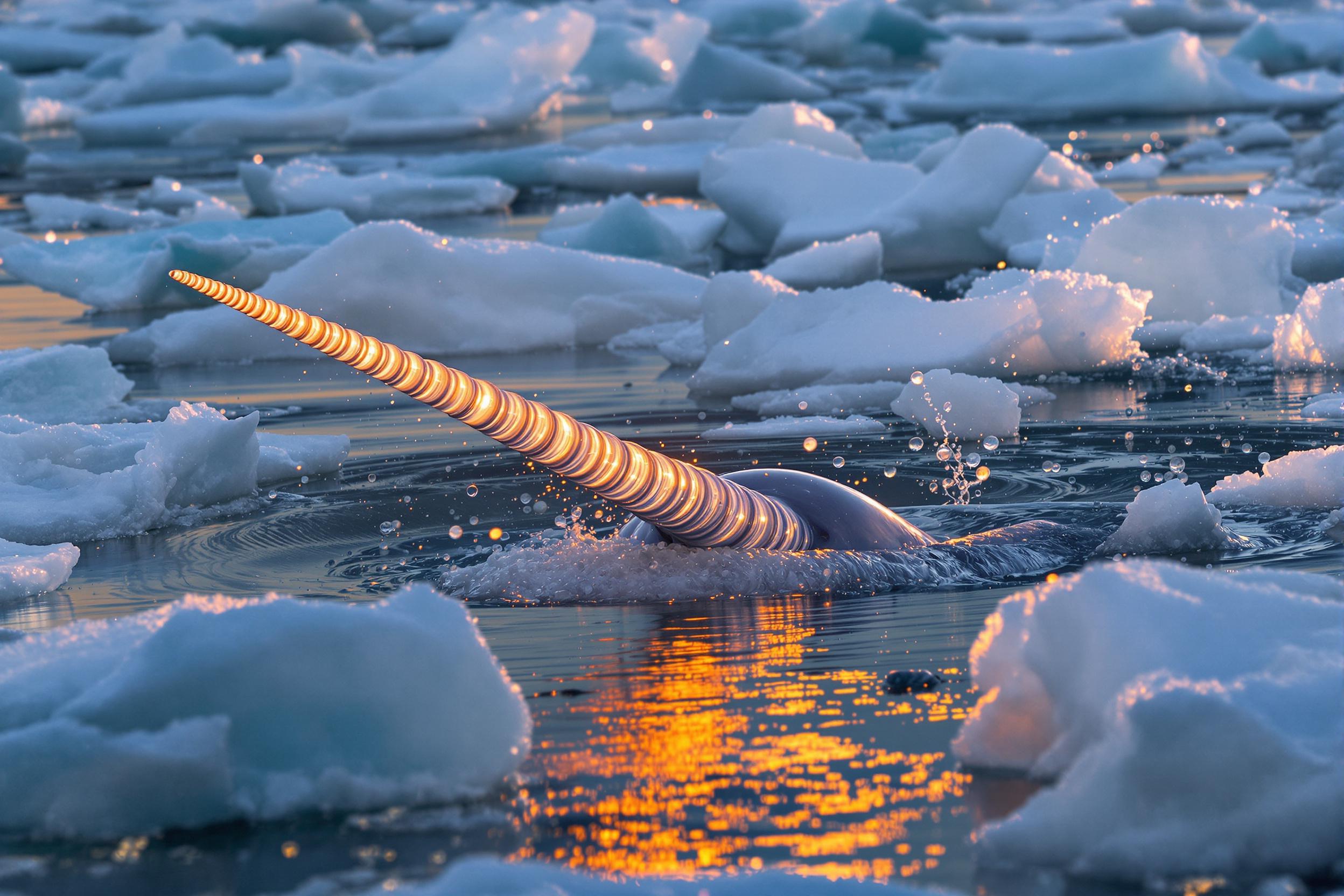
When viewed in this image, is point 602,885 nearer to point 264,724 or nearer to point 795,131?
point 264,724

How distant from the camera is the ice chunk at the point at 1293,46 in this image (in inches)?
1121

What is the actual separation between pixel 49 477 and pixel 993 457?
3211mm

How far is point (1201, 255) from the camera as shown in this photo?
9.58m

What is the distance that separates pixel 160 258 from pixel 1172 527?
802cm

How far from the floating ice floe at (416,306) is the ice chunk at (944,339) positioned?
5.89ft

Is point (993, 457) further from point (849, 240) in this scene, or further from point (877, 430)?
point (849, 240)

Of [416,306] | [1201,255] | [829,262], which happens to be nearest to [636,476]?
[416,306]

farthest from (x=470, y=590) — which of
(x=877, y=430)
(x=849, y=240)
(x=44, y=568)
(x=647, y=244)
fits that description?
(x=647, y=244)

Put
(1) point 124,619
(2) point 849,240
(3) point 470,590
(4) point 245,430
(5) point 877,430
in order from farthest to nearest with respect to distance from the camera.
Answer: (2) point 849,240 < (5) point 877,430 < (4) point 245,430 < (3) point 470,590 < (1) point 124,619

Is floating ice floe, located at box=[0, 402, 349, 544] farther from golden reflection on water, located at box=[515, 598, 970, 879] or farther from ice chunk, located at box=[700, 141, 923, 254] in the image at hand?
ice chunk, located at box=[700, 141, 923, 254]

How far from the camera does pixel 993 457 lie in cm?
666

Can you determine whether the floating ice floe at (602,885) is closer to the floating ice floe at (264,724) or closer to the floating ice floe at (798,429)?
the floating ice floe at (264,724)

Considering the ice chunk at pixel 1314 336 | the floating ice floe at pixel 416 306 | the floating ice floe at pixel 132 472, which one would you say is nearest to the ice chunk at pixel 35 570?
the floating ice floe at pixel 132 472

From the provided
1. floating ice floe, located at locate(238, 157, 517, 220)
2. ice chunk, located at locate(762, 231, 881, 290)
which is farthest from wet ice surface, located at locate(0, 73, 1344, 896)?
floating ice floe, located at locate(238, 157, 517, 220)
